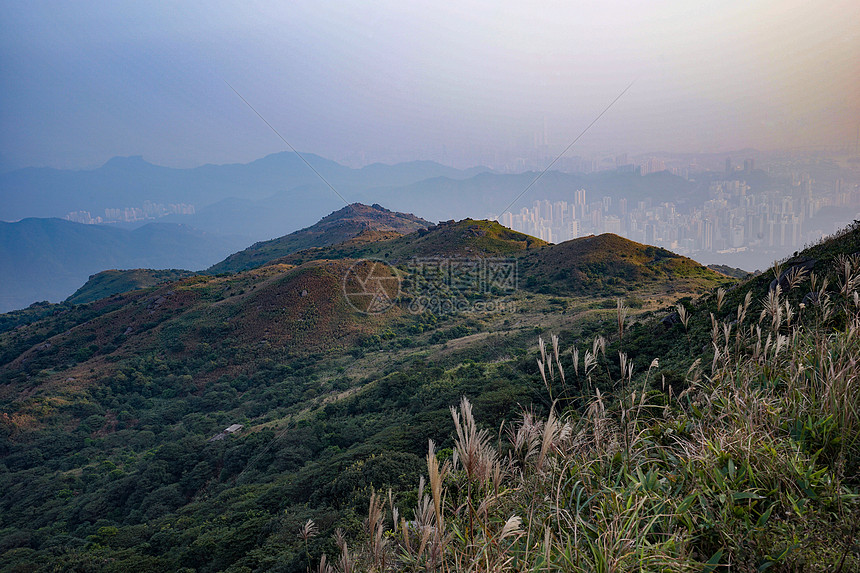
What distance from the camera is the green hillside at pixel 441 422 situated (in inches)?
84.4

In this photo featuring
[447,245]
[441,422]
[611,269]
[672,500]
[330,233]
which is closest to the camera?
[672,500]

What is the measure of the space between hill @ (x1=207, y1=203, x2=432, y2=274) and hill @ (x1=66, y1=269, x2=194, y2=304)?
15.0 meters

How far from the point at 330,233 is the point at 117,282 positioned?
5007 cm

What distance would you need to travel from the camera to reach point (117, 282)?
81938 millimetres

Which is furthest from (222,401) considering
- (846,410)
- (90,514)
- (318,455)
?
(846,410)

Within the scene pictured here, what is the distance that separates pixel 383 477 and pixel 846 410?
8.44 m

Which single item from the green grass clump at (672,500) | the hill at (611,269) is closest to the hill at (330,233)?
the hill at (611,269)

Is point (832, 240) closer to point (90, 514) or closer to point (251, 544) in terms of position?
point (251, 544)

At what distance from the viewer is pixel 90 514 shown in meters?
15.0

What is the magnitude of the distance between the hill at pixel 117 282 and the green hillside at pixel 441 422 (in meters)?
34.1

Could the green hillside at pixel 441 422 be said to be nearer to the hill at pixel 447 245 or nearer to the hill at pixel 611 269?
the hill at pixel 611 269

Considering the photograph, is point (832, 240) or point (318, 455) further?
point (318, 455)

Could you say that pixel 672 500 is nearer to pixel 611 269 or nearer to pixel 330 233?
pixel 611 269

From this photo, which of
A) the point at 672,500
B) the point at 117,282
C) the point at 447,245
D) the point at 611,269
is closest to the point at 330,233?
the point at 117,282
